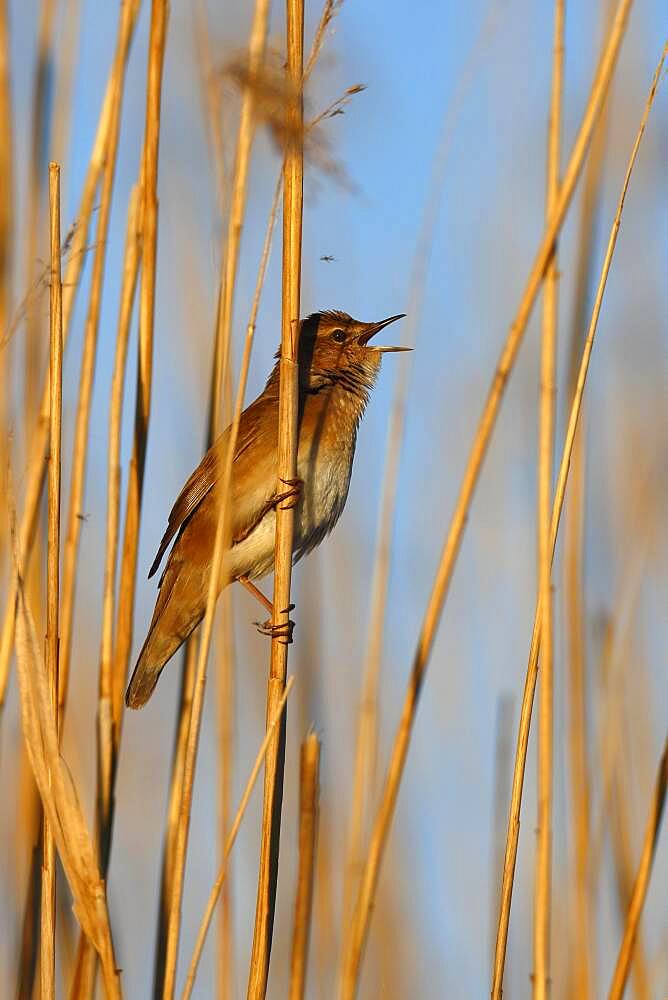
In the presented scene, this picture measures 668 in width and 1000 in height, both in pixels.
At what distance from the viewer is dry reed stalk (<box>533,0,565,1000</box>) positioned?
2.06m

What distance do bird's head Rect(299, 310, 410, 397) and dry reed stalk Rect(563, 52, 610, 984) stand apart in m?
1.00

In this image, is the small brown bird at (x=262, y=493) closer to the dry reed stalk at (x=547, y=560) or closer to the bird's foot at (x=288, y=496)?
the bird's foot at (x=288, y=496)

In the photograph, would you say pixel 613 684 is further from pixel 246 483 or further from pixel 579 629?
pixel 246 483

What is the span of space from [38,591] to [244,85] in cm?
117

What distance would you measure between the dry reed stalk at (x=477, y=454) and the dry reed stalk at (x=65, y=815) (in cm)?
47

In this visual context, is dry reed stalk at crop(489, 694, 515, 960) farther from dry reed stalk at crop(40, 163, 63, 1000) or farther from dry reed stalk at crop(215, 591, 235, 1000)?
dry reed stalk at crop(40, 163, 63, 1000)

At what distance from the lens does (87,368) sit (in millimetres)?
2354

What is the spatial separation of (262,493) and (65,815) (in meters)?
1.57

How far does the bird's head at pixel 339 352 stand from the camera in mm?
3566

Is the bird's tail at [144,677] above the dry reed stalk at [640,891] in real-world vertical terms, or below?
above

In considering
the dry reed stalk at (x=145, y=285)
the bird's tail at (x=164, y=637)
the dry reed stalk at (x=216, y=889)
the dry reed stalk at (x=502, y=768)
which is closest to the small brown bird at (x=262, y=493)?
the bird's tail at (x=164, y=637)

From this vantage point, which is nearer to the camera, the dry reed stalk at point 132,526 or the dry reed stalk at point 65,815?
the dry reed stalk at point 65,815

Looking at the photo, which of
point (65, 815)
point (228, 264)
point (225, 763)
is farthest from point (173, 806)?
point (228, 264)

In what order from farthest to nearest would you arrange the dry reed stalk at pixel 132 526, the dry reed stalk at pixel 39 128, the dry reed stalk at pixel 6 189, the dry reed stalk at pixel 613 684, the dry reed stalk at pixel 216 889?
the dry reed stalk at pixel 613 684, the dry reed stalk at pixel 39 128, the dry reed stalk at pixel 6 189, the dry reed stalk at pixel 132 526, the dry reed stalk at pixel 216 889
